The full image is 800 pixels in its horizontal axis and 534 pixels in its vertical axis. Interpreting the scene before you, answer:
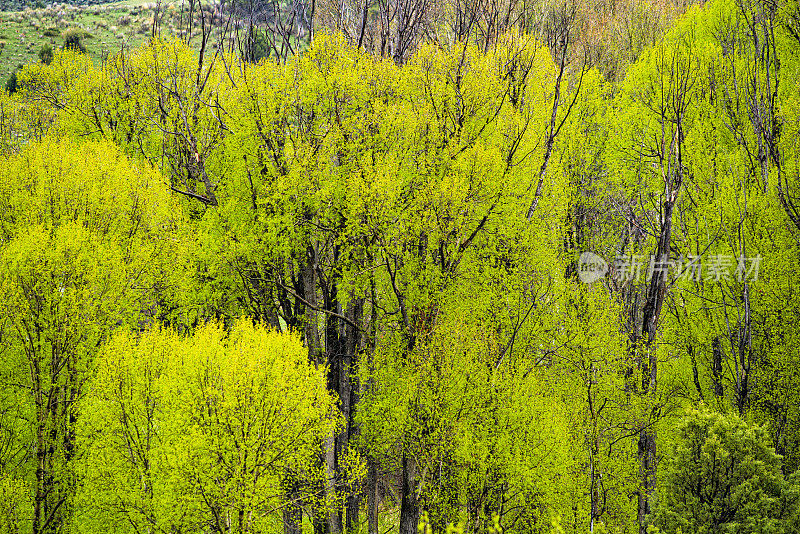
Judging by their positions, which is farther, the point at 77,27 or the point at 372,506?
the point at 77,27

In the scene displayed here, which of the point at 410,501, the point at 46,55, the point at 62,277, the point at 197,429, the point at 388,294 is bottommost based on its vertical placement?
the point at 410,501

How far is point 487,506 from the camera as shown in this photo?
23156 millimetres

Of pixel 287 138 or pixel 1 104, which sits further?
pixel 1 104

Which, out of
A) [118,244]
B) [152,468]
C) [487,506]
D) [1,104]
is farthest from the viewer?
[1,104]

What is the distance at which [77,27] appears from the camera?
7938cm

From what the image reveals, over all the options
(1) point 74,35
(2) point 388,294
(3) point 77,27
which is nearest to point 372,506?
(2) point 388,294

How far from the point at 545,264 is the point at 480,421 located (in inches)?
241

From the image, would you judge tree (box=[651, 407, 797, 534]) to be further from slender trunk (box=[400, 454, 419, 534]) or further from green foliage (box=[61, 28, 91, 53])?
green foliage (box=[61, 28, 91, 53])

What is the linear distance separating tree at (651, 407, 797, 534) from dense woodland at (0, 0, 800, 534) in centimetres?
11

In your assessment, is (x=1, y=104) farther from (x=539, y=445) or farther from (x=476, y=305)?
(x=539, y=445)

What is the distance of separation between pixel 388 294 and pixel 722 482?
40.3 feet

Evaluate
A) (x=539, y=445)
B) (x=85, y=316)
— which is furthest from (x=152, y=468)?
(x=539, y=445)

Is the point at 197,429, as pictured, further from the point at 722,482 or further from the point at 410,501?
the point at 722,482

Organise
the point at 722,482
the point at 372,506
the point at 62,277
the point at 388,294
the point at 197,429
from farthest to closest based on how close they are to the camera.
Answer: the point at 372,506 < the point at 388,294 < the point at 62,277 < the point at 197,429 < the point at 722,482
